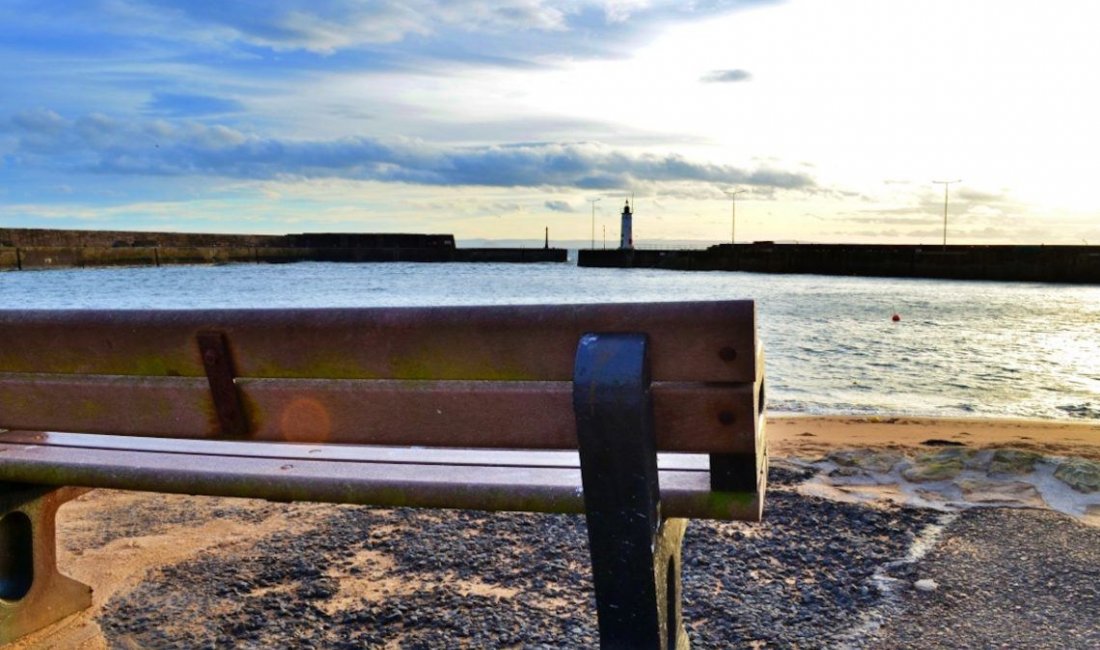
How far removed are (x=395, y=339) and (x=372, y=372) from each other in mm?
129

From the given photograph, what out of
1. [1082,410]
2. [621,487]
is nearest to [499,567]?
[621,487]

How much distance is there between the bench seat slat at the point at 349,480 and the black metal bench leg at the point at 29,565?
269 millimetres

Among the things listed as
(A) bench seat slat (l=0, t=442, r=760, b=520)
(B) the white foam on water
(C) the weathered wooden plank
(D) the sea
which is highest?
(C) the weathered wooden plank

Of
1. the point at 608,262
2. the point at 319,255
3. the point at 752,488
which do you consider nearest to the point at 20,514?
the point at 752,488

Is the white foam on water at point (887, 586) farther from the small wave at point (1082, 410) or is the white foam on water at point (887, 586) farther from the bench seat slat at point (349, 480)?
the small wave at point (1082, 410)

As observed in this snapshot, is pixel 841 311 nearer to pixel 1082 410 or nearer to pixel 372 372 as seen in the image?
pixel 1082 410

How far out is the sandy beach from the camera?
3.04 meters

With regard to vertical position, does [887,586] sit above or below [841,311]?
above

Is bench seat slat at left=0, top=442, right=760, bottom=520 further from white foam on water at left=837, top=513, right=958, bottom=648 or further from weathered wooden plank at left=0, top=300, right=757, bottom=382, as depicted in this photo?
white foam on water at left=837, top=513, right=958, bottom=648

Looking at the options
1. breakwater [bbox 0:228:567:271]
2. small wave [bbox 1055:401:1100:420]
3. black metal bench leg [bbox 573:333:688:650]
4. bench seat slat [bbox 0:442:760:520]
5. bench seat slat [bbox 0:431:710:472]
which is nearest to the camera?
black metal bench leg [bbox 573:333:688:650]

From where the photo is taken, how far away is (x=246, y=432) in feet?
7.41

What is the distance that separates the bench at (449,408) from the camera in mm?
1782

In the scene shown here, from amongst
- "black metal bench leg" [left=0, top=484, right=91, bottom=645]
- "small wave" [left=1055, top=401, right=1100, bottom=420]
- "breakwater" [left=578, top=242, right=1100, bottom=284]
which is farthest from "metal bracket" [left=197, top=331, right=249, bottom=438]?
"breakwater" [left=578, top=242, right=1100, bottom=284]

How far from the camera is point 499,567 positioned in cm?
358
